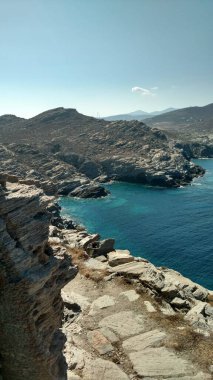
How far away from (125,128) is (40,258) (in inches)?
6390

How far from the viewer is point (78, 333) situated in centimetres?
2603

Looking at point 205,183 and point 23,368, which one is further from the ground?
point 23,368

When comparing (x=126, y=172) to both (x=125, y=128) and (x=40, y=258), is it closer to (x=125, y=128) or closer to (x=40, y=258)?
(x=125, y=128)

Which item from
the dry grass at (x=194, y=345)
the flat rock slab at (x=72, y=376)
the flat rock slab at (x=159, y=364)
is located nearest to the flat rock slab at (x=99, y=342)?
the flat rock slab at (x=159, y=364)

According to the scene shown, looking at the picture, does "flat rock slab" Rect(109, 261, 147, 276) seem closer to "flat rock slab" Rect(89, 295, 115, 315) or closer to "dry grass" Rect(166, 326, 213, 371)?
"flat rock slab" Rect(89, 295, 115, 315)

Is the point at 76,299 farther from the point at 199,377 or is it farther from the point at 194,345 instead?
the point at 199,377

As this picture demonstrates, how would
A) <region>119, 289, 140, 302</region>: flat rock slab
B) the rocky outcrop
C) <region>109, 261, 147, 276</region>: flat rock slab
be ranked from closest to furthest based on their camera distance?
the rocky outcrop
<region>119, 289, 140, 302</region>: flat rock slab
<region>109, 261, 147, 276</region>: flat rock slab

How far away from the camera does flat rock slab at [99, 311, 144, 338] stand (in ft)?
85.5

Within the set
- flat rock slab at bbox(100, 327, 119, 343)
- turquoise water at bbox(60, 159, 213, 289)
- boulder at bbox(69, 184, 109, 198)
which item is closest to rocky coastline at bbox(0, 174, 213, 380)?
flat rock slab at bbox(100, 327, 119, 343)

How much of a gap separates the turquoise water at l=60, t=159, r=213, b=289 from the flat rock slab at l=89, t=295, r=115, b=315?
25599mm

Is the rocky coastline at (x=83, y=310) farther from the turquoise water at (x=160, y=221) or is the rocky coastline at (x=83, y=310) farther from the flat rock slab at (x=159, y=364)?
the turquoise water at (x=160, y=221)

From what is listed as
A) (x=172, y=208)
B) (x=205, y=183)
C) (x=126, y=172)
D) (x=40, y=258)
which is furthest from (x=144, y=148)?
(x=40, y=258)

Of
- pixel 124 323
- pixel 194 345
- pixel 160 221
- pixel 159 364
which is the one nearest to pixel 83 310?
pixel 124 323

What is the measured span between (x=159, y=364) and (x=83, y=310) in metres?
7.54
